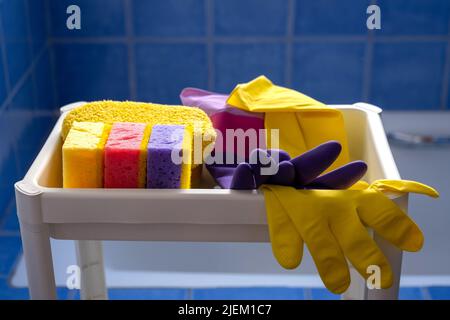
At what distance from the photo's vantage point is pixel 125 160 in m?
0.88

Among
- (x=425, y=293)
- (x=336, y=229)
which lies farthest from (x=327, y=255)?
(x=425, y=293)

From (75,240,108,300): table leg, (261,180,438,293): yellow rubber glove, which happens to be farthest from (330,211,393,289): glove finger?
(75,240,108,300): table leg

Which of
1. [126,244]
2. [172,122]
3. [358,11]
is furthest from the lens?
[358,11]

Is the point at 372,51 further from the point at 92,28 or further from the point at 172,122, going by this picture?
the point at 172,122

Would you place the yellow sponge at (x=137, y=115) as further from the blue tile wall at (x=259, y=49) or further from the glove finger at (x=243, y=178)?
the blue tile wall at (x=259, y=49)

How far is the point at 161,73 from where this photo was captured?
71.4 inches

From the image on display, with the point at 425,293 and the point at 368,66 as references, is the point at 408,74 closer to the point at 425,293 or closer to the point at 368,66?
the point at 368,66

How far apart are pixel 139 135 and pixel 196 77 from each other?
0.92m

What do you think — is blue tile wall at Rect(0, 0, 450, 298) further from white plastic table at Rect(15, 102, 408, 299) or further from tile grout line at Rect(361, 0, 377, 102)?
white plastic table at Rect(15, 102, 408, 299)

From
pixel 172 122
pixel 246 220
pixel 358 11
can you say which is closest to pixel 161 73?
pixel 358 11

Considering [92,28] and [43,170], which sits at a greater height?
[92,28]

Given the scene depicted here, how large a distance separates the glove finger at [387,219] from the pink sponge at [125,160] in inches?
9.9

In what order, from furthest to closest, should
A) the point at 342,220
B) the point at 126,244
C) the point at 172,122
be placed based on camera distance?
the point at 126,244
the point at 172,122
the point at 342,220

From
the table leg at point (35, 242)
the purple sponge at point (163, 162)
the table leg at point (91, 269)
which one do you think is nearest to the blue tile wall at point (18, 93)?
the table leg at point (91, 269)
